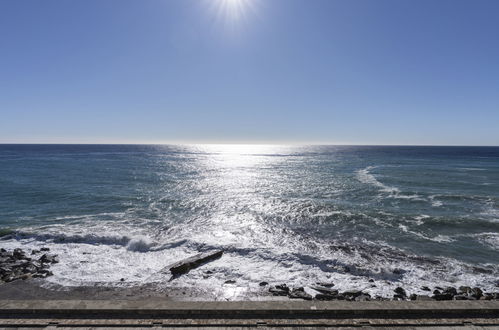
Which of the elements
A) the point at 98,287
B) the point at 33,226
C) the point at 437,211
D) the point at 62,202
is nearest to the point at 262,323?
the point at 98,287

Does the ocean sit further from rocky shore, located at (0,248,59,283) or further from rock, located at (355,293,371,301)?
rock, located at (355,293,371,301)

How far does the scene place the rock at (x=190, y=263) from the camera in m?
13.1

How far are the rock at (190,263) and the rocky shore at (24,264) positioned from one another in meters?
5.52

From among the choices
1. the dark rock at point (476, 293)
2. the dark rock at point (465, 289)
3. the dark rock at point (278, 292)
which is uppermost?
the dark rock at point (476, 293)

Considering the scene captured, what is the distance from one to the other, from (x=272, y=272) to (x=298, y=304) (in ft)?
17.6

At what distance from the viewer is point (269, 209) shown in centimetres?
2552

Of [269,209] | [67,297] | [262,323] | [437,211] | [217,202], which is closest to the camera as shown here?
[262,323]

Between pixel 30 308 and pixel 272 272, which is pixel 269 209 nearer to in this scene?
pixel 272 272

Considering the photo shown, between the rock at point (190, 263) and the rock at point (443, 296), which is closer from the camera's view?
A: the rock at point (443, 296)

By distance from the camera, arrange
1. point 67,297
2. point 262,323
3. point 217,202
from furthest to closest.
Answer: point 217,202
point 67,297
point 262,323

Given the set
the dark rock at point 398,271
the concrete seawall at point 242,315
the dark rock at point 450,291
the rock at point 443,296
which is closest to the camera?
the concrete seawall at point 242,315

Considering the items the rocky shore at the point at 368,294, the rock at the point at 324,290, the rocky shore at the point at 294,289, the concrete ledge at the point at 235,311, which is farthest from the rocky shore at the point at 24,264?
the rock at the point at 324,290

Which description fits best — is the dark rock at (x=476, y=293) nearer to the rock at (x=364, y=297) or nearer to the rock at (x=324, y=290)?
the rock at (x=364, y=297)

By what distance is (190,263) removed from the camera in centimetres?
1371
